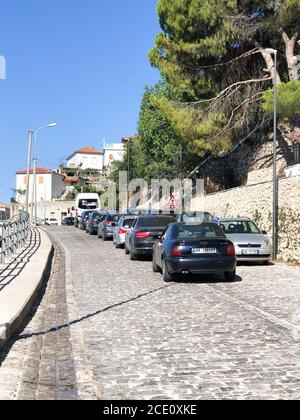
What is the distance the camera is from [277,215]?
1986 centimetres

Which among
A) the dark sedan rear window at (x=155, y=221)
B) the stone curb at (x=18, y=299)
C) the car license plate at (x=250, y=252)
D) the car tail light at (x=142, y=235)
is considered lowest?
the stone curb at (x=18, y=299)

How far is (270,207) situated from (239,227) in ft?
11.2

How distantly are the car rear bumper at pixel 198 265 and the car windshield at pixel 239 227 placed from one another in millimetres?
5499

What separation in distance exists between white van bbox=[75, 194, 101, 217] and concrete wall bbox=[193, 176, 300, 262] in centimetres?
2195

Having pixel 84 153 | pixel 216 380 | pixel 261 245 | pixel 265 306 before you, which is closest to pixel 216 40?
pixel 261 245

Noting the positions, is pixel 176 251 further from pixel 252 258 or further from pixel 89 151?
pixel 89 151

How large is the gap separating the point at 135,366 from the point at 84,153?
459 ft

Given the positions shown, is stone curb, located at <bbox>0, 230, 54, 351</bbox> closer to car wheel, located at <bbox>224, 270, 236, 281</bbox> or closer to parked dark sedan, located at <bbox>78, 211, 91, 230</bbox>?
car wheel, located at <bbox>224, 270, 236, 281</bbox>

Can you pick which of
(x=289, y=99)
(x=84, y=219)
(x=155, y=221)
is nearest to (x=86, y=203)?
(x=84, y=219)

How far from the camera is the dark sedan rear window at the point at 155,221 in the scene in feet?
63.9

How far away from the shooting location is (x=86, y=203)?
2058 inches

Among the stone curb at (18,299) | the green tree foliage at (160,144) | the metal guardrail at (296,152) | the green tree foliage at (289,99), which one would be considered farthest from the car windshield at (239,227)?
the green tree foliage at (160,144)

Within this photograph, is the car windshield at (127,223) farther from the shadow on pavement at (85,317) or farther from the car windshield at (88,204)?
the car windshield at (88,204)

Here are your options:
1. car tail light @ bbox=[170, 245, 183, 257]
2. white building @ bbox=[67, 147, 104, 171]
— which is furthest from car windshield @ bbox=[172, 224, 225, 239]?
white building @ bbox=[67, 147, 104, 171]
